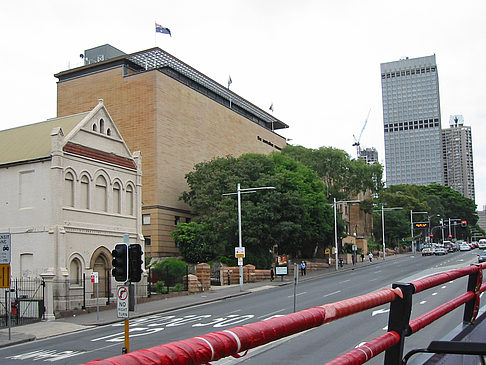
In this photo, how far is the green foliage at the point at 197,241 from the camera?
53.3 meters

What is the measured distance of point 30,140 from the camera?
3684 centimetres

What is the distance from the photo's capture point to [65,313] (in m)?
30.6

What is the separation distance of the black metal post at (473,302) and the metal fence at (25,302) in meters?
26.9

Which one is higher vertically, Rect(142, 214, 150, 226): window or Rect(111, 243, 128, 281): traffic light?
Rect(142, 214, 150, 226): window

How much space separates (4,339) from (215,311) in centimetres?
1093

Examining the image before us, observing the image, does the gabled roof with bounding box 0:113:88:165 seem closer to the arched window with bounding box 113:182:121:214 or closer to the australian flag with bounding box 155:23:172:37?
the arched window with bounding box 113:182:121:214

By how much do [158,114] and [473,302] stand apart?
55195 millimetres

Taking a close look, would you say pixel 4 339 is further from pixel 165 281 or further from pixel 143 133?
pixel 143 133

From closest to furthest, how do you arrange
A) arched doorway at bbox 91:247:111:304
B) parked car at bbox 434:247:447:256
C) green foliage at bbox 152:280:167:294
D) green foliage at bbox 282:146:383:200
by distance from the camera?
arched doorway at bbox 91:247:111:304, green foliage at bbox 152:280:167:294, green foliage at bbox 282:146:383:200, parked car at bbox 434:247:447:256

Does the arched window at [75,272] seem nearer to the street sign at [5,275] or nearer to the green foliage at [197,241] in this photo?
the street sign at [5,275]

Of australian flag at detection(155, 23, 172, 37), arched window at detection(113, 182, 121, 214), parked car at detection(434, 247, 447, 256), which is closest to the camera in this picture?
arched window at detection(113, 182, 121, 214)

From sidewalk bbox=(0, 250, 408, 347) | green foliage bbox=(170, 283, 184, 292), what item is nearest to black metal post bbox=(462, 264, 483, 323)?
sidewalk bbox=(0, 250, 408, 347)

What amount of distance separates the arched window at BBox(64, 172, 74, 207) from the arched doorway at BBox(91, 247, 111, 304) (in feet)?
12.5

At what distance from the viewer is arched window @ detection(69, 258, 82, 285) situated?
3319cm
